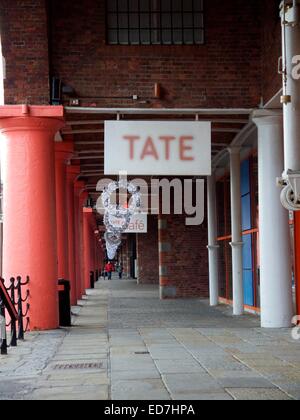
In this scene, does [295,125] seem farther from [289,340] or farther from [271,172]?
[271,172]

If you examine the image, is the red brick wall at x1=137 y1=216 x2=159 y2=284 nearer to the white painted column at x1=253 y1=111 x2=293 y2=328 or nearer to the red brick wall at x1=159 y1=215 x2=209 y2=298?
the red brick wall at x1=159 y1=215 x2=209 y2=298

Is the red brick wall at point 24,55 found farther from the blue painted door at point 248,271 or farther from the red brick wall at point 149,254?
the red brick wall at point 149,254

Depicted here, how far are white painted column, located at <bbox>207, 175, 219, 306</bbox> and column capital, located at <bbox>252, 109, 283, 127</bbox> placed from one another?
21.1 ft

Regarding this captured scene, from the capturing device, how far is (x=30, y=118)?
13.4 metres

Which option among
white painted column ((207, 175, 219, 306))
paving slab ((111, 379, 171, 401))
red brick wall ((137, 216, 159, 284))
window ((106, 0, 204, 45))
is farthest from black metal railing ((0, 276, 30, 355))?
red brick wall ((137, 216, 159, 284))

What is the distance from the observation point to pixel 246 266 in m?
18.5

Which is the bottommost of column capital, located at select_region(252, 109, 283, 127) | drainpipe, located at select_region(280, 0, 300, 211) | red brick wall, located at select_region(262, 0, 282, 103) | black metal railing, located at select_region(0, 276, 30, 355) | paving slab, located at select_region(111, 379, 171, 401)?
paving slab, located at select_region(111, 379, 171, 401)

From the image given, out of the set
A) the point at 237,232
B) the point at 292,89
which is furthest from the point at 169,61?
the point at 292,89

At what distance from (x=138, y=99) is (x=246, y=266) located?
655 cm

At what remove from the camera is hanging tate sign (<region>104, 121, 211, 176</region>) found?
12461mm

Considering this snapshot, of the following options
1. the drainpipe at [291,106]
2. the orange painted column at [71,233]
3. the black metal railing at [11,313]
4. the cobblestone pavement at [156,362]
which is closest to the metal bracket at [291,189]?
the drainpipe at [291,106]

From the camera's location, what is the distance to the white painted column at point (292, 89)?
7.69 meters

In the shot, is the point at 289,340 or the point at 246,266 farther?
the point at 246,266
